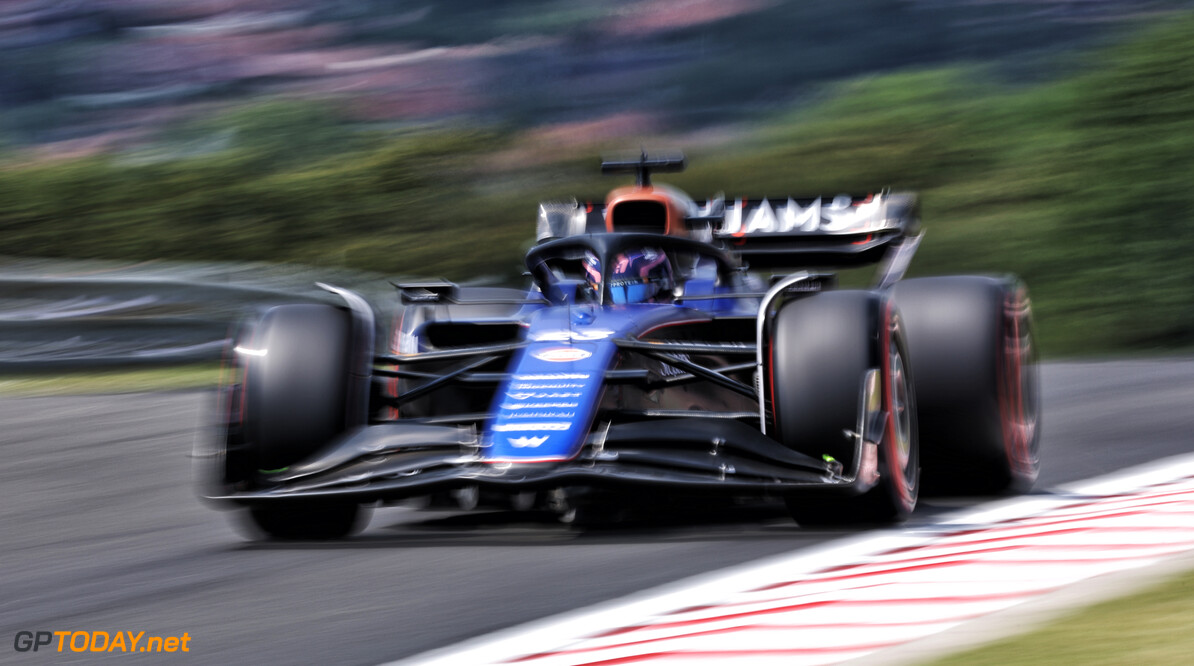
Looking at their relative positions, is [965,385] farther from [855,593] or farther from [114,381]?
[114,381]

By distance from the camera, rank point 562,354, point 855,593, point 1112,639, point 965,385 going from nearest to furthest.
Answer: point 1112,639 → point 855,593 → point 562,354 → point 965,385

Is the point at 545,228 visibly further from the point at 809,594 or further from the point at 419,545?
the point at 809,594

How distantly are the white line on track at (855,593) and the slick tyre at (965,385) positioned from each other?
629 mm

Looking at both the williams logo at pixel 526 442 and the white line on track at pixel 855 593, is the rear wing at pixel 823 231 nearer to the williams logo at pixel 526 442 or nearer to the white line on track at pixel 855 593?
the white line on track at pixel 855 593

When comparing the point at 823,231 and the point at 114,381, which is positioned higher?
the point at 823,231

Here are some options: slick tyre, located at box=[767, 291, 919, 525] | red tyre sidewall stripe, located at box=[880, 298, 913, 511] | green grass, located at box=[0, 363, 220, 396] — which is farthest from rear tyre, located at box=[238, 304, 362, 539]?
green grass, located at box=[0, 363, 220, 396]

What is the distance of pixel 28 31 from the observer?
27.9 m

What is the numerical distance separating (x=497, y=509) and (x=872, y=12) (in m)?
25.7

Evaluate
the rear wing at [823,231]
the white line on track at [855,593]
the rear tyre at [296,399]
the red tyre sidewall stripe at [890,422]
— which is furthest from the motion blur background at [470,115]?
the white line on track at [855,593]

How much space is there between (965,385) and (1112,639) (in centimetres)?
284

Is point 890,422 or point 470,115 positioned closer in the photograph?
point 890,422

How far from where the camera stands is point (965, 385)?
6.65 m

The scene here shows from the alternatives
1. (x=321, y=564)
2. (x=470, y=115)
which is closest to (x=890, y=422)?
(x=321, y=564)

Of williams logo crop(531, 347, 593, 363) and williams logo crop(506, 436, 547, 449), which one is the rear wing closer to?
williams logo crop(531, 347, 593, 363)
